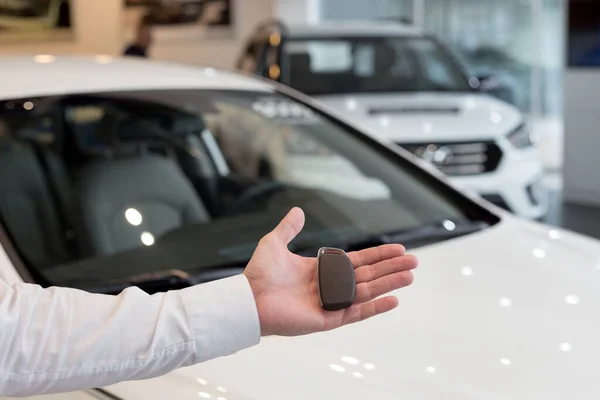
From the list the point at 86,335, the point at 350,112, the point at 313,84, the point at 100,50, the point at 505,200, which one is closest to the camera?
the point at 86,335

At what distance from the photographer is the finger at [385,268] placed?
1.43 metres

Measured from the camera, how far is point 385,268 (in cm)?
144

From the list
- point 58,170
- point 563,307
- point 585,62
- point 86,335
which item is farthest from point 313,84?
point 86,335

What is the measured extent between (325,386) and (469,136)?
4057mm

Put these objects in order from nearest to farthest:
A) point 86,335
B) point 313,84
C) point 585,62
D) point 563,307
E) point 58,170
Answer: point 86,335 < point 563,307 < point 58,170 < point 313,84 < point 585,62

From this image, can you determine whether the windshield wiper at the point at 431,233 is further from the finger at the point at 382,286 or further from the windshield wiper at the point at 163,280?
the finger at the point at 382,286

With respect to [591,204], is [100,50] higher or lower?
higher

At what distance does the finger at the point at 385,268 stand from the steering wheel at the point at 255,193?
62.3 inches

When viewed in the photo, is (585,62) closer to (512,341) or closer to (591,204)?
(591,204)

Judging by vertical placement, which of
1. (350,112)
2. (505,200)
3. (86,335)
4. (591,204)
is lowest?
(591,204)

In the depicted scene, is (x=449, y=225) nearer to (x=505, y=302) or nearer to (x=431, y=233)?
(x=431, y=233)

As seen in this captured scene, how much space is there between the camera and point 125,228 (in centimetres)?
258

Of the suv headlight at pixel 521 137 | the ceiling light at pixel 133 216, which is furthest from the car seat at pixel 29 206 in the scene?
the suv headlight at pixel 521 137

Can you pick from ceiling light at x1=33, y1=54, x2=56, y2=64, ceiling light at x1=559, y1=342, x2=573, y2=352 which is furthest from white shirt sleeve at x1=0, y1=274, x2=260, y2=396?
ceiling light at x1=33, y1=54, x2=56, y2=64
